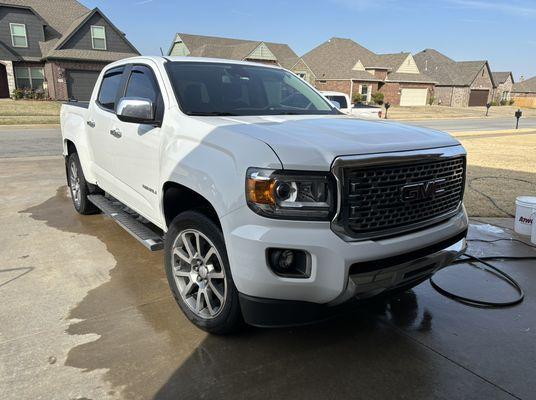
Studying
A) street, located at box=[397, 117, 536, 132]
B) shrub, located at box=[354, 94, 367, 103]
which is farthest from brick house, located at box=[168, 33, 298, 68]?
street, located at box=[397, 117, 536, 132]

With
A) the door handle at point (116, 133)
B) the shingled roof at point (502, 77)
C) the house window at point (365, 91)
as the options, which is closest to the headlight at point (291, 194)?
the door handle at point (116, 133)

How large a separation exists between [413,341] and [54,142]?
14291 millimetres

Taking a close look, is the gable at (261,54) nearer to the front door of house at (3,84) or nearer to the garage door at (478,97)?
the front door of house at (3,84)

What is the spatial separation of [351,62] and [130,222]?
5065cm

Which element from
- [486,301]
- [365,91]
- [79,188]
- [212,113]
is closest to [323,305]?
[212,113]

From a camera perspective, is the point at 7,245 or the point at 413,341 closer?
the point at 413,341

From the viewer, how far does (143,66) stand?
4.34 m

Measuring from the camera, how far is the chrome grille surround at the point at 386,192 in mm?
2645

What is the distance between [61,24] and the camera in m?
36.1

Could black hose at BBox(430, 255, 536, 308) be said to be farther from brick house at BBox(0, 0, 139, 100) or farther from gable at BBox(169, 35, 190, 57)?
gable at BBox(169, 35, 190, 57)

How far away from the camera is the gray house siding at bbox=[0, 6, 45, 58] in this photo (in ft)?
107

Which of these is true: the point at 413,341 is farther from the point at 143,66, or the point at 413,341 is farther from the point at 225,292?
the point at 143,66

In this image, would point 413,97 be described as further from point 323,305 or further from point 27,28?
point 323,305

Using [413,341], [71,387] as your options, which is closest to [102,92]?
[71,387]
